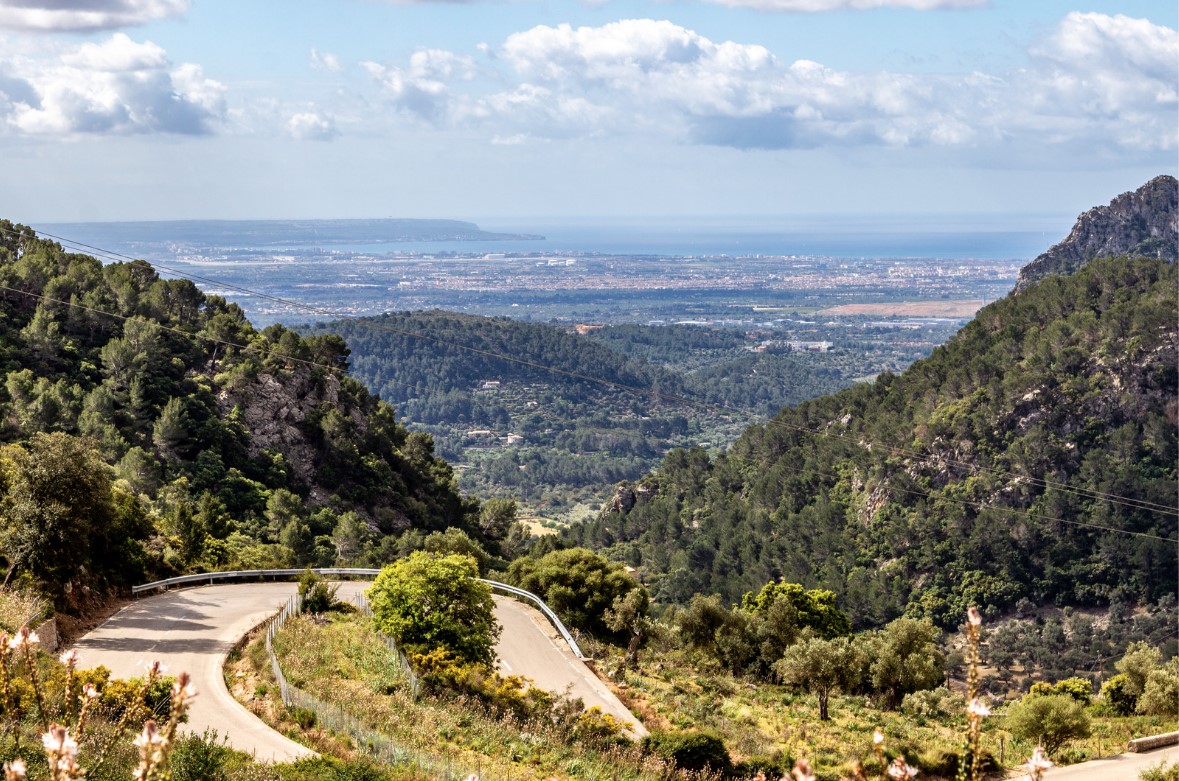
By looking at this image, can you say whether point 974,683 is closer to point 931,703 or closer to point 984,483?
point 931,703

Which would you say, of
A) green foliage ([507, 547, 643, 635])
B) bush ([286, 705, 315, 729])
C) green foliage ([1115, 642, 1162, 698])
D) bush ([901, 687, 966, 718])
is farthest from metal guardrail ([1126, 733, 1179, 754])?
bush ([286, 705, 315, 729])

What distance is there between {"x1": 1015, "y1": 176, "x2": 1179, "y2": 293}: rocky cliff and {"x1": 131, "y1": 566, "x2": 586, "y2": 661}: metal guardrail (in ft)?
300

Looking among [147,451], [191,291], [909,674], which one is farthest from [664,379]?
[909,674]

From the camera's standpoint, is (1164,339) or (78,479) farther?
(1164,339)

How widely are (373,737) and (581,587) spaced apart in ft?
49.6

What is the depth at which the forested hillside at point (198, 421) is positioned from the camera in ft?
113

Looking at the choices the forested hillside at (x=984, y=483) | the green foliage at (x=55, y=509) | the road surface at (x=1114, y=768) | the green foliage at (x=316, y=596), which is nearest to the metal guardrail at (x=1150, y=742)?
the road surface at (x=1114, y=768)

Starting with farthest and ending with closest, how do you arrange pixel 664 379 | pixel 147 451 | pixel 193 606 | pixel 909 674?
pixel 664 379 < pixel 147 451 < pixel 909 674 < pixel 193 606

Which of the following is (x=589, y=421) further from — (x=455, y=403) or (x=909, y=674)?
(x=909, y=674)

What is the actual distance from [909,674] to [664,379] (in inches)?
5522

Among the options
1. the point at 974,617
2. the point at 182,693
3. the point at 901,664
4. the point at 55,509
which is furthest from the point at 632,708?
the point at 182,693

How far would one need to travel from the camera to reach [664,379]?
167 m

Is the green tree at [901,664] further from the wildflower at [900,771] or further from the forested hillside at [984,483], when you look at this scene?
the forested hillside at [984,483]

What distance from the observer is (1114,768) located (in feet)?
60.2
